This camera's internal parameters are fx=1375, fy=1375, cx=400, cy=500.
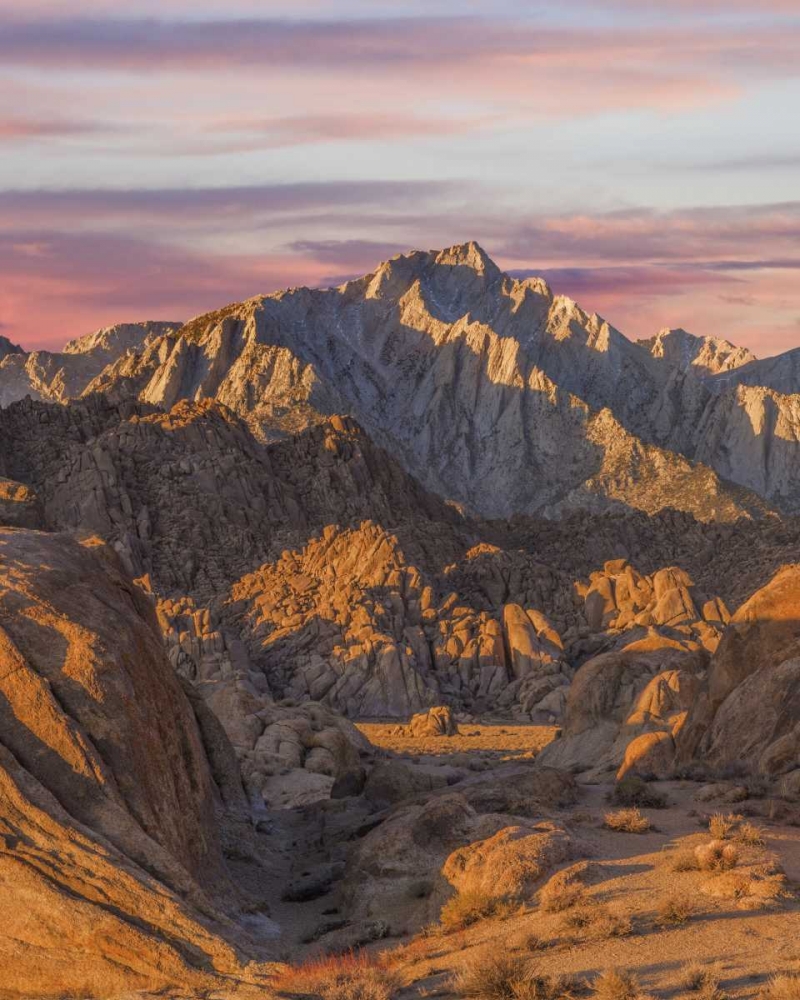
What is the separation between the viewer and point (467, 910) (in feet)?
67.2

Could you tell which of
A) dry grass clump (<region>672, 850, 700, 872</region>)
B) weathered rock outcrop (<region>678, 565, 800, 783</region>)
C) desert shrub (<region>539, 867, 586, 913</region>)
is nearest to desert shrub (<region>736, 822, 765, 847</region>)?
dry grass clump (<region>672, 850, 700, 872</region>)

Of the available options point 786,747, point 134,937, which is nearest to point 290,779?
point 786,747

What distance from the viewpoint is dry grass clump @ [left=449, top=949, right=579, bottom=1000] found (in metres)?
16.4

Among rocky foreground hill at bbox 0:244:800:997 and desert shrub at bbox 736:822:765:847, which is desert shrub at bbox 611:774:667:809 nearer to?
rocky foreground hill at bbox 0:244:800:997

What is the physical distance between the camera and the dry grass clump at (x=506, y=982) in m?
16.4

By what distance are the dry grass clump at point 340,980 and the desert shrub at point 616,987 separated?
2715mm

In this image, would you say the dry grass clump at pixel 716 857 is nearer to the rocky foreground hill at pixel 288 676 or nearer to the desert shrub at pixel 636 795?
the rocky foreground hill at pixel 288 676

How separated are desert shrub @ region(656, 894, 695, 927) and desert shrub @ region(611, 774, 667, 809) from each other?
888 centimetres

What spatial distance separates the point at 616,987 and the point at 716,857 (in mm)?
5955

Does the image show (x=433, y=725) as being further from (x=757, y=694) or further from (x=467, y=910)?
(x=467, y=910)

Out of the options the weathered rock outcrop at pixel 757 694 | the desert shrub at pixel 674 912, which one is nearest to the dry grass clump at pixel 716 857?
the desert shrub at pixel 674 912

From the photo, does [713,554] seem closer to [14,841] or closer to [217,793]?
[217,793]

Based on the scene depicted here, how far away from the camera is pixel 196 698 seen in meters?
32.2

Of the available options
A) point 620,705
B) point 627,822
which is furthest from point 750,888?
point 620,705
